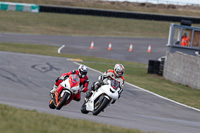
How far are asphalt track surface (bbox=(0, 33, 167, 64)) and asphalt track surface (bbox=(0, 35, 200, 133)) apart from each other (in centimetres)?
1273

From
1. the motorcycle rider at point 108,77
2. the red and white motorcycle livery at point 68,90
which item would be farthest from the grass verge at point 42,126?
the motorcycle rider at point 108,77

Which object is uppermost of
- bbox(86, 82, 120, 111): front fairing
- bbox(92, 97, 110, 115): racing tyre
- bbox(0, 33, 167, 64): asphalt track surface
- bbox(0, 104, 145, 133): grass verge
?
bbox(0, 104, 145, 133): grass verge

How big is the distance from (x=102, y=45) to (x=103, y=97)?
94.7ft

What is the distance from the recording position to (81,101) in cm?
1384

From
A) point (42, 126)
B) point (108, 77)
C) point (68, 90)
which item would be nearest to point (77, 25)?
point (108, 77)

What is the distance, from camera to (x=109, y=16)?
55.9 m

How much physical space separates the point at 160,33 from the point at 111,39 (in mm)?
11841

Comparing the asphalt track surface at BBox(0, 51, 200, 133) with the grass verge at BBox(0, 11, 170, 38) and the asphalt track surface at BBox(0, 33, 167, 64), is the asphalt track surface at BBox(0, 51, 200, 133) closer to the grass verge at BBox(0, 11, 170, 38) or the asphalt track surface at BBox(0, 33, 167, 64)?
the asphalt track surface at BBox(0, 33, 167, 64)

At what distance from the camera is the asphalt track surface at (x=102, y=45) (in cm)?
3347

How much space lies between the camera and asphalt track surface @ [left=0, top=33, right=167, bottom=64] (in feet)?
110

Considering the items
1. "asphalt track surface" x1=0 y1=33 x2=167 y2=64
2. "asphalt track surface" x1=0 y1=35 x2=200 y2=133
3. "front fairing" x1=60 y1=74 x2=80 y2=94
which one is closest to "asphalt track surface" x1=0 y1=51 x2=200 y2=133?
"asphalt track surface" x1=0 y1=35 x2=200 y2=133

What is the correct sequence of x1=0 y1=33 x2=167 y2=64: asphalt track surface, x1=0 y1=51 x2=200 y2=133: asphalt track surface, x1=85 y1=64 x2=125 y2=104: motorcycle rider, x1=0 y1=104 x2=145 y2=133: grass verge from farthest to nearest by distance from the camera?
x1=0 y1=33 x2=167 y2=64: asphalt track surface → x1=85 y1=64 x2=125 y2=104: motorcycle rider → x1=0 y1=51 x2=200 y2=133: asphalt track surface → x1=0 y1=104 x2=145 y2=133: grass verge

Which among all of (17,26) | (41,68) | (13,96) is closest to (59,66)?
(41,68)

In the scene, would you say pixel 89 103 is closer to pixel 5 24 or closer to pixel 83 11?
pixel 5 24
